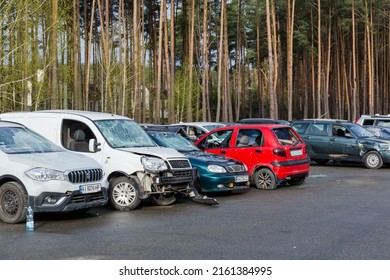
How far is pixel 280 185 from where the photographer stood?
53.7 feet

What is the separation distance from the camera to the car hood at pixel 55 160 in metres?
9.88

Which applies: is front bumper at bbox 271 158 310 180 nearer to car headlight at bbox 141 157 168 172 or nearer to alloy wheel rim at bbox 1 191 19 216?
car headlight at bbox 141 157 168 172

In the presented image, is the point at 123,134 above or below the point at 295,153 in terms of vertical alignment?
above

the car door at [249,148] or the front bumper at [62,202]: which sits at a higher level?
the car door at [249,148]

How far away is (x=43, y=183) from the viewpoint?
966 centimetres

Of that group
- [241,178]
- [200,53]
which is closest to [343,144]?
[241,178]

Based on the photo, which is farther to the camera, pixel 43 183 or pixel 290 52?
pixel 290 52

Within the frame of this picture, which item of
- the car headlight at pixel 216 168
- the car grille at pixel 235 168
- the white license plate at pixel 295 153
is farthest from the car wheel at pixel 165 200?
the white license plate at pixel 295 153

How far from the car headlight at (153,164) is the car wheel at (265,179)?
14.1 ft

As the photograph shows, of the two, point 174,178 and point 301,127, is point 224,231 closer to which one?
point 174,178

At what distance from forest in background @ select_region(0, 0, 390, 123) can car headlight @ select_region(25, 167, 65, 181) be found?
1693 cm

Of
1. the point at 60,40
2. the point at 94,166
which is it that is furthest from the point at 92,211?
the point at 60,40

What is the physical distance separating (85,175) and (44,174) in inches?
30.4

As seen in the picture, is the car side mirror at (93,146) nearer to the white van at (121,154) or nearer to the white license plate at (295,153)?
the white van at (121,154)
